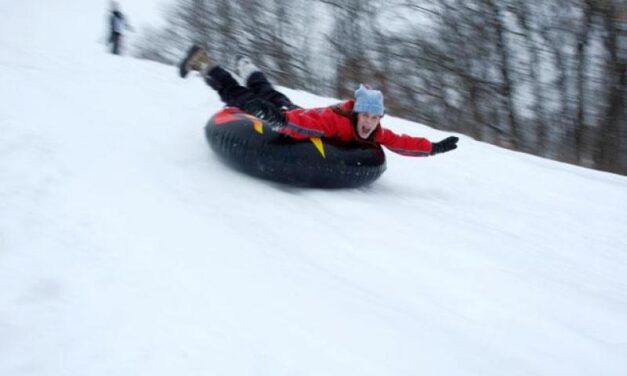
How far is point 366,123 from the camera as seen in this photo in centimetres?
338

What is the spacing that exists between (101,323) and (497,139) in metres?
12.4

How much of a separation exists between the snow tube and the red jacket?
64 mm

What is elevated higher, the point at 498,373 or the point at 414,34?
the point at 498,373

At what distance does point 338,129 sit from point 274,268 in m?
1.48

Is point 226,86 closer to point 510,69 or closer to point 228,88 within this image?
point 228,88

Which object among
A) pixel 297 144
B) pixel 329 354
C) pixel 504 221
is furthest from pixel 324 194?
pixel 329 354

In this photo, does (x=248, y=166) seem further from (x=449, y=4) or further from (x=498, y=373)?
(x=449, y=4)

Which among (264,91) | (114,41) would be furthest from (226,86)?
(114,41)

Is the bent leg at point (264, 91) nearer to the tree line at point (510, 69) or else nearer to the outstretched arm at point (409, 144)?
the outstretched arm at point (409, 144)

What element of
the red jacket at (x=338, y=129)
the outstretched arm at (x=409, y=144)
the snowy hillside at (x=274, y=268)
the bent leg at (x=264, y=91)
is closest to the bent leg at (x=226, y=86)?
the bent leg at (x=264, y=91)

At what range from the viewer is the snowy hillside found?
1.61 m

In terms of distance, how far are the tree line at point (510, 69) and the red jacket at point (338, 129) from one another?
9170 mm

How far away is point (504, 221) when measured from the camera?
131 inches

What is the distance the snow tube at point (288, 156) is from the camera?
126 inches
